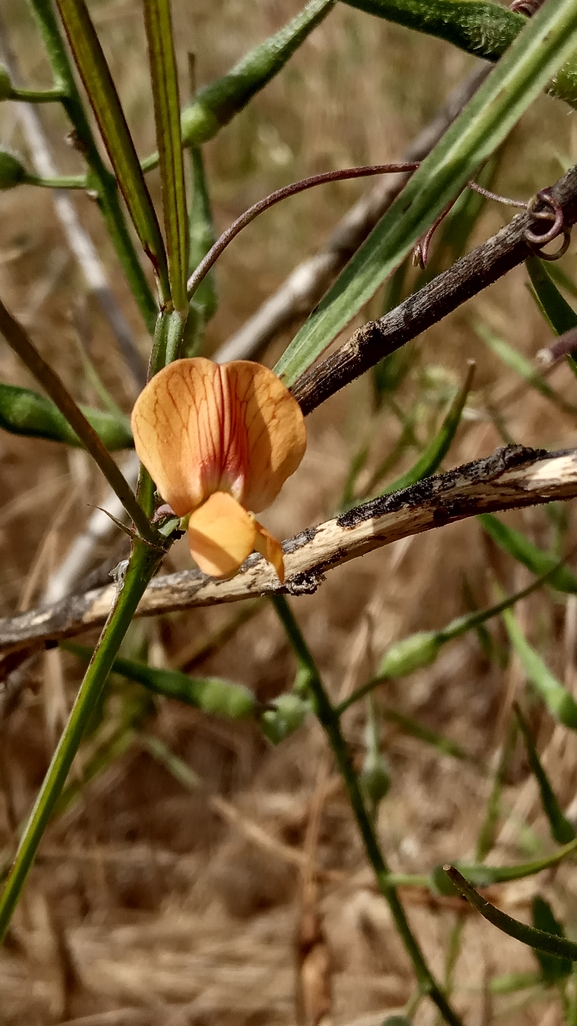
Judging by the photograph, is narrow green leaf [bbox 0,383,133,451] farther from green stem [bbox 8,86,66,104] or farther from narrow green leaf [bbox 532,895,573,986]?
narrow green leaf [bbox 532,895,573,986]

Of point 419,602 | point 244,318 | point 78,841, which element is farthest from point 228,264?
point 78,841

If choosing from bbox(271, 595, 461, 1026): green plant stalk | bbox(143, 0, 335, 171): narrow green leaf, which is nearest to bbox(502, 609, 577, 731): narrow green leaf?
bbox(271, 595, 461, 1026): green plant stalk

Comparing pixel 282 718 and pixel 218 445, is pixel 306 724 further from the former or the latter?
pixel 218 445

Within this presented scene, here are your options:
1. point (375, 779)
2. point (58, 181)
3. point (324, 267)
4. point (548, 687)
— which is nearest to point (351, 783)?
point (375, 779)

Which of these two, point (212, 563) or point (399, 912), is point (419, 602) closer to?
point (399, 912)

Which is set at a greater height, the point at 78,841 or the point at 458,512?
the point at 78,841
